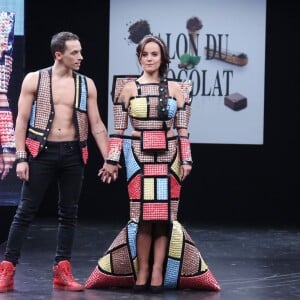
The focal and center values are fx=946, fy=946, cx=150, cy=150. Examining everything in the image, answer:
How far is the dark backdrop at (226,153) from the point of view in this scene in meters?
8.37

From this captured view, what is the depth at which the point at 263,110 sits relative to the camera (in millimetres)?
8352

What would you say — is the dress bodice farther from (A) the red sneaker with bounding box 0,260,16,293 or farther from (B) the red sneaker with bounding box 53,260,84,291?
(A) the red sneaker with bounding box 0,260,16,293

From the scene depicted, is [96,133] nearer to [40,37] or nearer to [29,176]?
[29,176]

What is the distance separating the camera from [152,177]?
16.8ft

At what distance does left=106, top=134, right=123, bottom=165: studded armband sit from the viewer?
513 cm

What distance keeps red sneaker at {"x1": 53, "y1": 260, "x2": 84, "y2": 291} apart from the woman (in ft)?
0.36

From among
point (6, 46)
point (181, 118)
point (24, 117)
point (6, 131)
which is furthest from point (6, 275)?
point (6, 46)

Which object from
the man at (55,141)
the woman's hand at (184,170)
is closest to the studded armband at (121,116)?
the man at (55,141)

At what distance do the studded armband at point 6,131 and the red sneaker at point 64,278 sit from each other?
1504 millimetres

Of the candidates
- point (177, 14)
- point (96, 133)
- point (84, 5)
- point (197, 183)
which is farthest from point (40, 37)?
point (96, 133)

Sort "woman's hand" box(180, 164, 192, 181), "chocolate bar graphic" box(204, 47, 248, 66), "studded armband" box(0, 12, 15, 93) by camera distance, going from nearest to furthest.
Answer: "woman's hand" box(180, 164, 192, 181), "studded armband" box(0, 12, 15, 93), "chocolate bar graphic" box(204, 47, 248, 66)

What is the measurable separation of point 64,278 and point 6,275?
0.31 meters

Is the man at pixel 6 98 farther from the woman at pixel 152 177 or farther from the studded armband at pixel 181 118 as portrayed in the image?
the studded armband at pixel 181 118

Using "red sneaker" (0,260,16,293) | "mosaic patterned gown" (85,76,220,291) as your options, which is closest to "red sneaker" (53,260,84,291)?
"mosaic patterned gown" (85,76,220,291)
